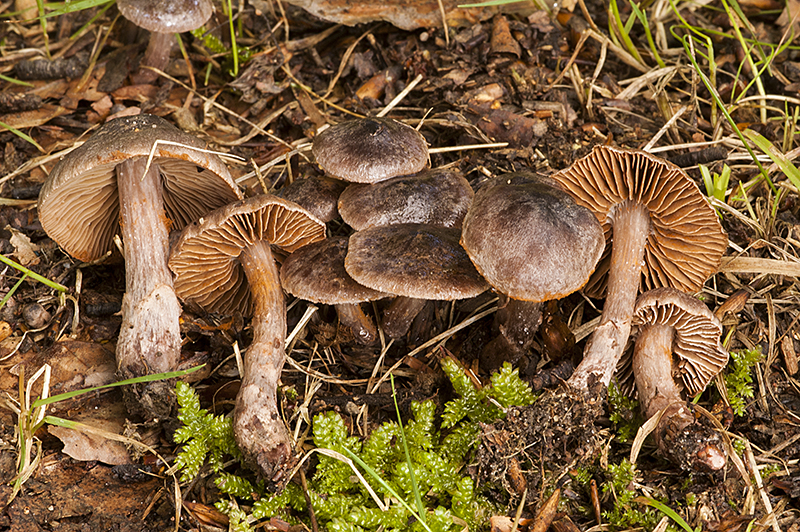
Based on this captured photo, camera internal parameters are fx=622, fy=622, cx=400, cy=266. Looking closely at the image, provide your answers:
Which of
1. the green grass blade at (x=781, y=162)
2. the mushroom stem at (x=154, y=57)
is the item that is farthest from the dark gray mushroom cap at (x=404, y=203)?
the mushroom stem at (x=154, y=57)

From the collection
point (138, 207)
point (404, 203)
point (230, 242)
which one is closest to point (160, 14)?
point (138, 207)

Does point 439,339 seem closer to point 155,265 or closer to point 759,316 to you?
point 155,265

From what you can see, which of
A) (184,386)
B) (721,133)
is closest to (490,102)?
(721,133)

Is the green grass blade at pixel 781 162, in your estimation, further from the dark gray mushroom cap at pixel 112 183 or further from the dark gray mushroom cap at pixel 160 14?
the dark gray mushroom cap at pixel 160 14

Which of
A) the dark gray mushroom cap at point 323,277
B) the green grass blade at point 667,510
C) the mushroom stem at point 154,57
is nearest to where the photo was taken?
the green grass blade at point 667,510

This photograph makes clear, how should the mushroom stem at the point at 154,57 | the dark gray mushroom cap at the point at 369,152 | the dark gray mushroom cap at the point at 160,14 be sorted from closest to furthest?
the dark gray mushroom cap at the point at 369,152 → the dark gray mushroom cap at the point at 160,14 → the mushroom stem at the point at 154,57

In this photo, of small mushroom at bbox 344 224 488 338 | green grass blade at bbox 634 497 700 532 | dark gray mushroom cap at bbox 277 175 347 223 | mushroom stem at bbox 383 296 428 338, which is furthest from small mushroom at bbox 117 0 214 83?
green grass blade at bbox 634 497 700 532
